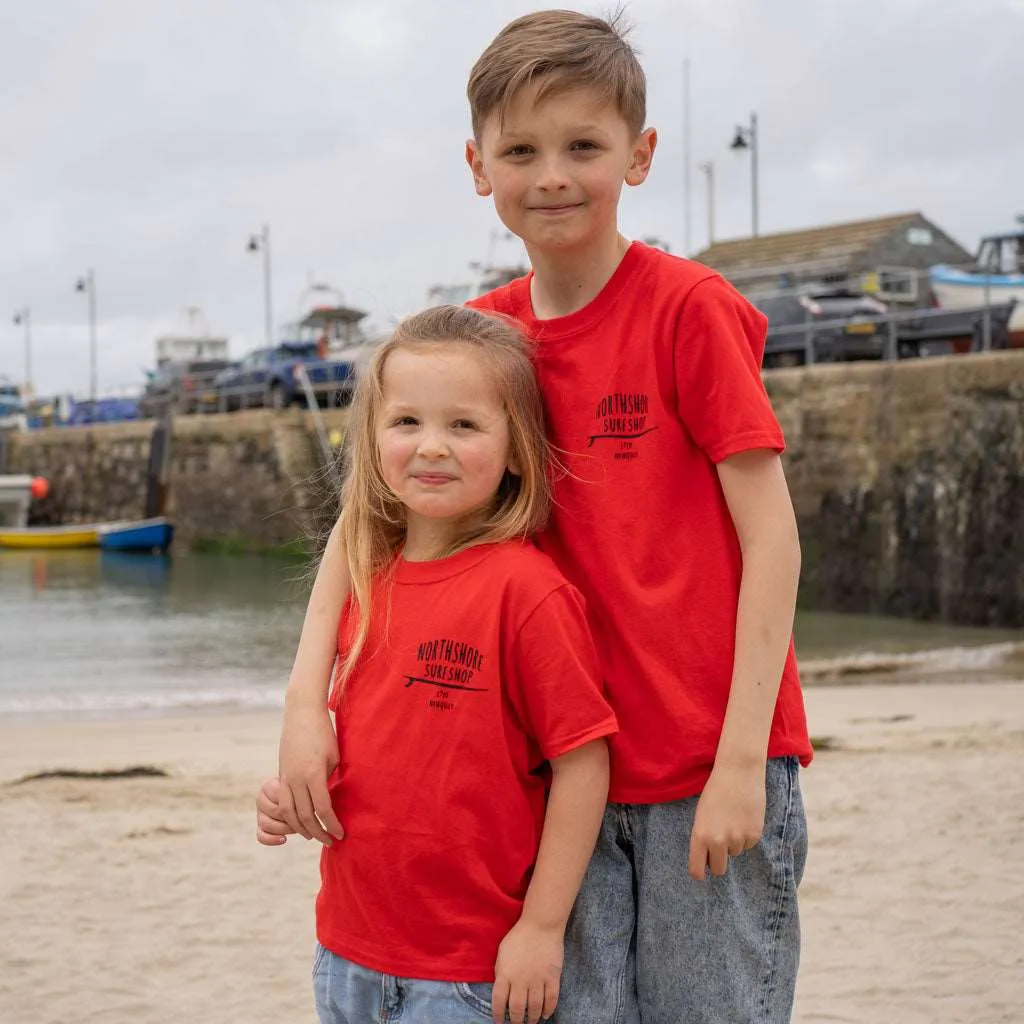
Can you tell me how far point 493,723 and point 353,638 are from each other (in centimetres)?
28

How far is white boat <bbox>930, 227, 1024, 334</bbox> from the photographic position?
17828mm

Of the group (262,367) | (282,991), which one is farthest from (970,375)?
(262,367)

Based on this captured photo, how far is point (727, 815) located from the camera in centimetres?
167

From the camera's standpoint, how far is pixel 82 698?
33.5ft

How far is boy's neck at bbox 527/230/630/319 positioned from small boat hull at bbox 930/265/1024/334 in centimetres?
1710

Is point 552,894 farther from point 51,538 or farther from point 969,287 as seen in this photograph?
point 51,538

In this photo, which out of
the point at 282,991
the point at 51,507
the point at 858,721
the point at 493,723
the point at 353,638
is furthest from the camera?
the point at 51,507

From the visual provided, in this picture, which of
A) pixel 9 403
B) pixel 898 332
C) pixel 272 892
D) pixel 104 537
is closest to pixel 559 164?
pixel 272 892

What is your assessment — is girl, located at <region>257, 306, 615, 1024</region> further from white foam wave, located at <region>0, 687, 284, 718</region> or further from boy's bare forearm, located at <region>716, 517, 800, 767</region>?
white foam wave, located at <region>0, 687, 284, 718</region>

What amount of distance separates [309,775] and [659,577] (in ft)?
1.85

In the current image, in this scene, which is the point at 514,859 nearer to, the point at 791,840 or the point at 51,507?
the point at 791,840

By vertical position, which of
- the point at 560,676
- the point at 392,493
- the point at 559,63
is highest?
the point at 559,63

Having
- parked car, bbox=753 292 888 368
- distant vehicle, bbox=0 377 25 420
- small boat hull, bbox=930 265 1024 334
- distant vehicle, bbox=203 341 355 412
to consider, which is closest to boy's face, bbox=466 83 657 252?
parked car, bbox=753 292 888 368

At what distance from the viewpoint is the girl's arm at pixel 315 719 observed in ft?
5.98
